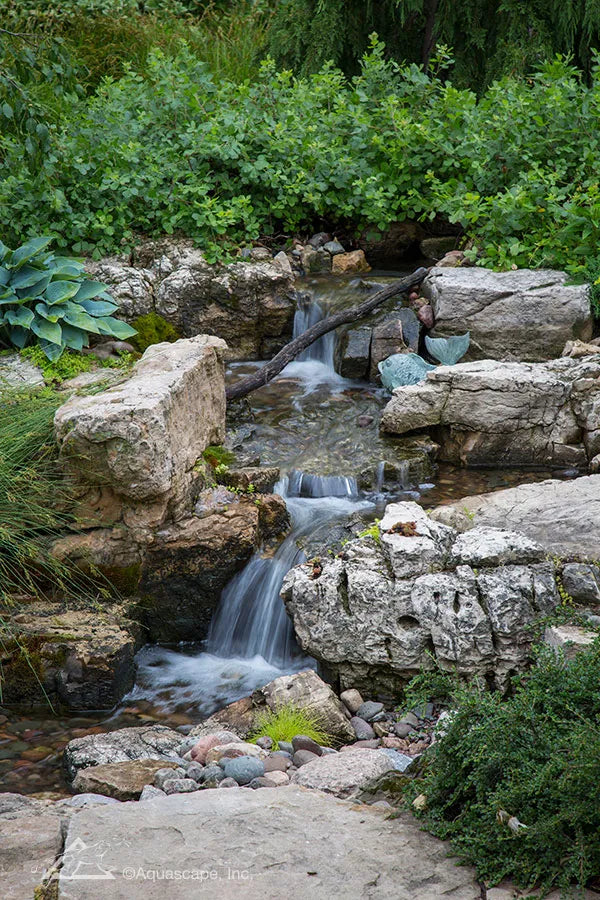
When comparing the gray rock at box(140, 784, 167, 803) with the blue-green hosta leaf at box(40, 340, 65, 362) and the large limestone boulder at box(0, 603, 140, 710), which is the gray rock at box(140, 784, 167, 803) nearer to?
the large limestone boulder at box(0, 603, 140, 710)

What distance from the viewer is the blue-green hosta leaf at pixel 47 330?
23.4 ft

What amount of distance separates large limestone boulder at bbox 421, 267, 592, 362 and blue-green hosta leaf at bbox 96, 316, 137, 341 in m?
2.63

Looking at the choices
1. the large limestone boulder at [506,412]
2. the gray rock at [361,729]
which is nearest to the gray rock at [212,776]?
the gray rock at [361,729]

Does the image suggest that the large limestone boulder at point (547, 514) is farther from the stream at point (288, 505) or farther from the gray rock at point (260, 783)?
the gray rock at point (260, 783)

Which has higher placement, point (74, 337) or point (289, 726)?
point (74, 337)

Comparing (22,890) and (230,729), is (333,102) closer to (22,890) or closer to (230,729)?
(230,729)

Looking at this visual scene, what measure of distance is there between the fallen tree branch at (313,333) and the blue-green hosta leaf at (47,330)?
139cm

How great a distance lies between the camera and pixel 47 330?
7.20 meters

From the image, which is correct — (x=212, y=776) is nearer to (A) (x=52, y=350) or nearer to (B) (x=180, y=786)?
(B) (x=180, y=786)

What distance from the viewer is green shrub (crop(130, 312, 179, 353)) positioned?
26.3ft

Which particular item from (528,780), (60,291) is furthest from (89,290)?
(528,780)

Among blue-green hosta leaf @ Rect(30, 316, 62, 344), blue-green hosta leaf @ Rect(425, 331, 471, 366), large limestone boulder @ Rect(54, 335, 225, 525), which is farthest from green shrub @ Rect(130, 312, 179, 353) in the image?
blue-green hosta leaf @ Rect(425, 331, 471, 366)

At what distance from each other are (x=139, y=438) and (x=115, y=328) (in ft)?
8.81

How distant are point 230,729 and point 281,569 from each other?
1.32 m
